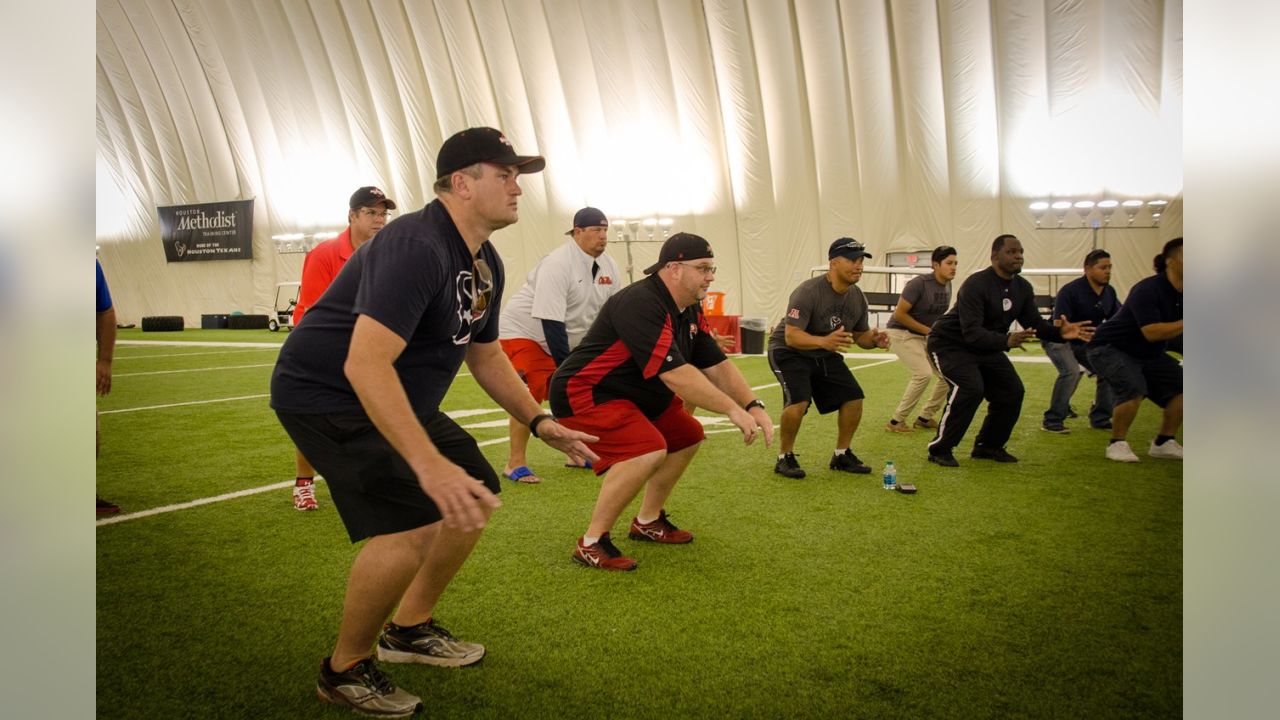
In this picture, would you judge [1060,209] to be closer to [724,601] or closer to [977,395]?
[977,395]

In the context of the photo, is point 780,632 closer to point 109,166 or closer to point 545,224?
point 545,224

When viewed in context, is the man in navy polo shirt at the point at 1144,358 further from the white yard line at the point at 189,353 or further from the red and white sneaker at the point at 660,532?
the white yard line at the point at 189,353

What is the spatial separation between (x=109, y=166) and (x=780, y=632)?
4483cm

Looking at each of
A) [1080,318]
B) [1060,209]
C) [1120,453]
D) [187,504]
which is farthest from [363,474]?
[1060,209]

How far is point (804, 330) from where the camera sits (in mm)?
7320

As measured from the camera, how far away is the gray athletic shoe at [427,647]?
10.8ft

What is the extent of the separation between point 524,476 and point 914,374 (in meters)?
4.89

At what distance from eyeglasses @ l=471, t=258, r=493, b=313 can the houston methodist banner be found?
124 ft

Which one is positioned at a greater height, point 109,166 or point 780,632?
point 109,166

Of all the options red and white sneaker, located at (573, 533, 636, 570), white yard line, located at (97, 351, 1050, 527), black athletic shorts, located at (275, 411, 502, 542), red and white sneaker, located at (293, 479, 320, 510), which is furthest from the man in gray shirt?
black athletic shorts, located at (275, 411, 502, 542)

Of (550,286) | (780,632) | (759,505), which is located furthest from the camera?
(550,286)

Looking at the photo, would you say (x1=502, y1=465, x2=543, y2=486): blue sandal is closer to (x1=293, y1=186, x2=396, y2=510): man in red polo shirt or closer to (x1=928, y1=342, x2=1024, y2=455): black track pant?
(x1=293, y1=186, x2=396, y2=510): man in red polo shirt

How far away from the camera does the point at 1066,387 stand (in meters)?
9.54
